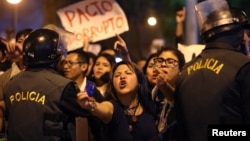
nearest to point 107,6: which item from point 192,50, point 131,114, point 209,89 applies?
point 192,50

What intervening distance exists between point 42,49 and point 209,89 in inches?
62.9

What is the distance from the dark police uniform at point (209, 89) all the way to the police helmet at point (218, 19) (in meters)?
0.13

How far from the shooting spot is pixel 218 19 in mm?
4348

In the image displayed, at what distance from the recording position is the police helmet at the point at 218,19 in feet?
14.1

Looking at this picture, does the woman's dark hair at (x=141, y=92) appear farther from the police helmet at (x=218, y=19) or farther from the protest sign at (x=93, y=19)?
the protest sign at (x=93, y=19)

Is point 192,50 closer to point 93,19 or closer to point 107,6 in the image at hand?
point 107,6

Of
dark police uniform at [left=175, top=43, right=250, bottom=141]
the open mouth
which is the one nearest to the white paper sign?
the open mouth

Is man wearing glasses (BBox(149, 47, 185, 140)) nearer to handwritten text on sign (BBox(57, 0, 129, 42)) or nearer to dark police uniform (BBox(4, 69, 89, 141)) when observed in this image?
dark police uniform (BBox(4, 69, 89, 141))

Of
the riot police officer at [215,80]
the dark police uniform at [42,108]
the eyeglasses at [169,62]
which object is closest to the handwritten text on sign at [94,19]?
the eyeglasses at [169,62]

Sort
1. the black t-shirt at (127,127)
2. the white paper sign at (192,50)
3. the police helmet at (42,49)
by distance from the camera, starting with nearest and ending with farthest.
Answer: the police helmet at (42,49), the black t-shirt at (127,127), the white paper sign at (192,50)

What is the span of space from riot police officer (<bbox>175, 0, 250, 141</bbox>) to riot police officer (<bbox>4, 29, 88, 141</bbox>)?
99 centimetres

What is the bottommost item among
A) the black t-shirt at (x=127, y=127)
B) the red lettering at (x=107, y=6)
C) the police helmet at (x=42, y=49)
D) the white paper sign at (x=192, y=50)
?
the black t-shirt at (x=127, y=127)

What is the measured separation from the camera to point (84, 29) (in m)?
8.23

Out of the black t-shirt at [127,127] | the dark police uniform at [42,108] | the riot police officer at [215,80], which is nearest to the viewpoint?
the riot police officer at [215,80]
